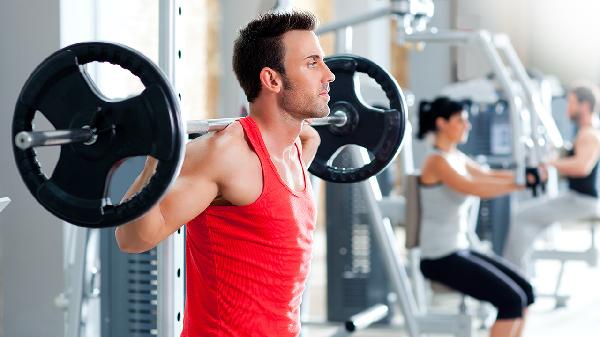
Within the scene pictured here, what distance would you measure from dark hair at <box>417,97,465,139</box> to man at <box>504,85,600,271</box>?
50.7 inches

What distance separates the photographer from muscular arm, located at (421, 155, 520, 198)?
3.41 m

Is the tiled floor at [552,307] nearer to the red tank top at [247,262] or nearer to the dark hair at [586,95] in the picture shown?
the dark hair at [586,95]

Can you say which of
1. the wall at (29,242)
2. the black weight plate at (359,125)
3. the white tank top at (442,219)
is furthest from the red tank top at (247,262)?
the wall at (29,242)

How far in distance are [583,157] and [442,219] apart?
1644 millimetres

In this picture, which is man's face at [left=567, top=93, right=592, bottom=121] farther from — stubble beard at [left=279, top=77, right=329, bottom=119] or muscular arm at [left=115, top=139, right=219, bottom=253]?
muscular arm at [left=115, top=139, right=219, bottom=253]

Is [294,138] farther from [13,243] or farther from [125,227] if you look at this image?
[13,243]

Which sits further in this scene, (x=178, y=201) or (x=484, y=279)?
(x=484, y=279)

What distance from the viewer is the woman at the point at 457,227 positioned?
10.8ft

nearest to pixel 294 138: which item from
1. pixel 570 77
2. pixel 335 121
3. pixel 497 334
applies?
pixel 335 121

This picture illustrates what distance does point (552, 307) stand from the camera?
16.2 ft

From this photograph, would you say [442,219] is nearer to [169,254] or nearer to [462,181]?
[462,181]

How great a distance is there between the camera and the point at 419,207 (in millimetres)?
3570

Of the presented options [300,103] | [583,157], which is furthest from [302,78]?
[583,157]

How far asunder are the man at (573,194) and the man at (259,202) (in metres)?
3.35
